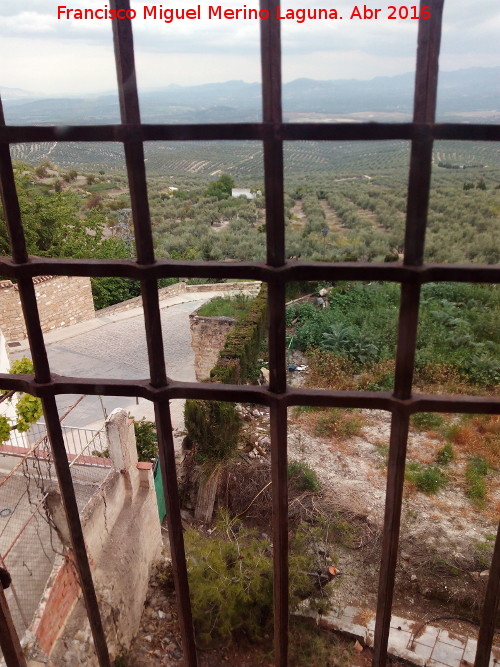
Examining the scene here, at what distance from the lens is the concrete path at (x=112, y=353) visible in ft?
35.4

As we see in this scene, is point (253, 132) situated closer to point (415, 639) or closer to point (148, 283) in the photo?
point (148, 283)

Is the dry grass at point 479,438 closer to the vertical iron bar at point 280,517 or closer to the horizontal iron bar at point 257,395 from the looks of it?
the vertical iron bar at point 280,517

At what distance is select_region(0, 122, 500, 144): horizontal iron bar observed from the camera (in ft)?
3.27

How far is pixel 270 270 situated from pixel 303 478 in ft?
22.4

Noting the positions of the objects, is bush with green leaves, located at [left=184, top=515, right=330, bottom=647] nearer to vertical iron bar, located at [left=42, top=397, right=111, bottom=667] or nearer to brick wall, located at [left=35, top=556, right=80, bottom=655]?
brick wall, located at [left=35, top=556, right=80, bottom=655]

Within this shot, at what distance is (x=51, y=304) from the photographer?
14.2 metres

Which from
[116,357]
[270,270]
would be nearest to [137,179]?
[270,270]

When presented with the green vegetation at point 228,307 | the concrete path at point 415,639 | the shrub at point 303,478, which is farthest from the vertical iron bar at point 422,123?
the green vegetation at point 228,307

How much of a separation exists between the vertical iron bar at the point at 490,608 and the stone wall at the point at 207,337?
1004cm

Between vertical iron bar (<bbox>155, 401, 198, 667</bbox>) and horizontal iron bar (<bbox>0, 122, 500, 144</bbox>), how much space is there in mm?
602

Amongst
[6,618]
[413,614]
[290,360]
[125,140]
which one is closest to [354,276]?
[125,140]

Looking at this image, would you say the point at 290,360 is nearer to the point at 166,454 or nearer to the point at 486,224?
the point at 486,224

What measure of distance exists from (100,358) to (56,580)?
31.5 ft

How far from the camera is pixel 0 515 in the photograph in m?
5.67
